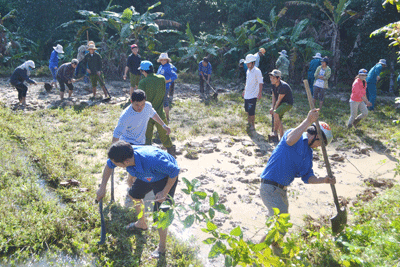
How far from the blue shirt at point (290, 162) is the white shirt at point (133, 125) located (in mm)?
1990

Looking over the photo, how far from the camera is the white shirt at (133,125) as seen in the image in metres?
4.46

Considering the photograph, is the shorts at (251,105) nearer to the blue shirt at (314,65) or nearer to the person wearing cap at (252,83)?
the person wearing cap at (252,83)

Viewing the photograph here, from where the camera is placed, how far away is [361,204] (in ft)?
15.7

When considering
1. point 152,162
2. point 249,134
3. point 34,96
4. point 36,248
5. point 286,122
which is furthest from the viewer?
point 34,96

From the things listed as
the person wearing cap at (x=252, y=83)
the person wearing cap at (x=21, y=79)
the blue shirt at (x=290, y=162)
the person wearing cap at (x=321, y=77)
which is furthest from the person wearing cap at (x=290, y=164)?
the person wearing cap at (x=21, y=79)

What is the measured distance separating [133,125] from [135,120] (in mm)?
84

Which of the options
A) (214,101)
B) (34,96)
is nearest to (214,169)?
(214,101)

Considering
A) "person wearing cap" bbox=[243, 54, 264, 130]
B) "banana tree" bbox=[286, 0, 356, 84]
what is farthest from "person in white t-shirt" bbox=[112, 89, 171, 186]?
"banana tree" bbox=[286, 0, 356, 84]

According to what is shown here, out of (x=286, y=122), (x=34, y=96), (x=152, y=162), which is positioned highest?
(x=152, y=162)

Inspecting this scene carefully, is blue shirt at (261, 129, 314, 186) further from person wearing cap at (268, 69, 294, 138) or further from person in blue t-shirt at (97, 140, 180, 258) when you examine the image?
person wearing cap at (268, 69, 294, 138)

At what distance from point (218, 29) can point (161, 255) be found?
15.6m

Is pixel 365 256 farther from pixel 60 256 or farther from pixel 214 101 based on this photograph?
pixel 214 101

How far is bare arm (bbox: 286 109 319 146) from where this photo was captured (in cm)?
321

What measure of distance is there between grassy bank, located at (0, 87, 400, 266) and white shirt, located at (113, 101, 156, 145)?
3.28ft
